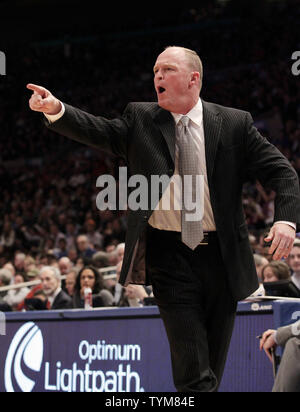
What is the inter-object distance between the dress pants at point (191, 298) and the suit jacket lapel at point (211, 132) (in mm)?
306

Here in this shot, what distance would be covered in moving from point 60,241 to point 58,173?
5.53 meters

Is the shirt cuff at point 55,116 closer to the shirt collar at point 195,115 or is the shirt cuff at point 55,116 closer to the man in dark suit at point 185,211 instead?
the man in dark suit at point 185,211

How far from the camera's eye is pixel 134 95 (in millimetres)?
20422

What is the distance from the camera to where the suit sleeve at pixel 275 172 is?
2.91 m

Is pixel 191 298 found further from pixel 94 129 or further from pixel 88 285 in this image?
pixel 88 285

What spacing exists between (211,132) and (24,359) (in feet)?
12.5

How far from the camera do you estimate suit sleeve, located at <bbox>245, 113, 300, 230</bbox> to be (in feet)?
9.55

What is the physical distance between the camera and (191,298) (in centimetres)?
290

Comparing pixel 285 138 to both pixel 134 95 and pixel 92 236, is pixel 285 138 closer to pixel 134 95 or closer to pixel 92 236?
pixel 92 236

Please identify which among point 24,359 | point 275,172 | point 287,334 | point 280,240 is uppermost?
point 275,172

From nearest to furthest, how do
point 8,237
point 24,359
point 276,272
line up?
point 276,272 → point 24,359 → point 8,237

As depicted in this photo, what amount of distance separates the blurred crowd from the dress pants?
4.34m

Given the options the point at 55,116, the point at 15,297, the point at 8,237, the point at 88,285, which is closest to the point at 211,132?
the point at 55,116

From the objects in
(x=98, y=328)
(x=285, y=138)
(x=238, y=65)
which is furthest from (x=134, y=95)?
(x=98, y=328)
